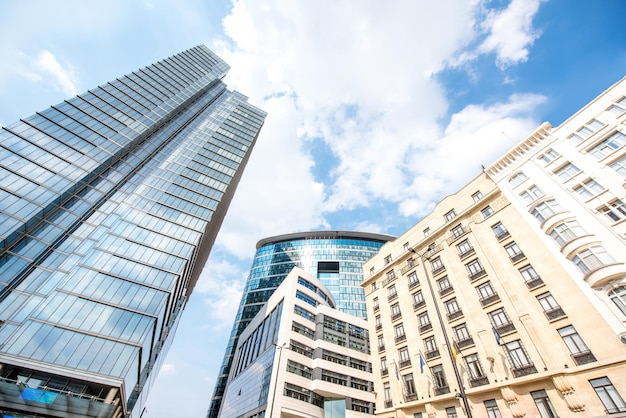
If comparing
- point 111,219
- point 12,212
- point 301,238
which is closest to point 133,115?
point 111,219

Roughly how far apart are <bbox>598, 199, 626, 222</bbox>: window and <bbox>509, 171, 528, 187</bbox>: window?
7.17 m

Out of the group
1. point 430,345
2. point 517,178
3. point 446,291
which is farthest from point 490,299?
point 517,178

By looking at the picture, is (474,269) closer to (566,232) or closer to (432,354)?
(566,232)

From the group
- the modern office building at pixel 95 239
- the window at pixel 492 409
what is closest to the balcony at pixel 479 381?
the window at pixel 492 409

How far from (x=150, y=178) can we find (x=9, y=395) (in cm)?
4447

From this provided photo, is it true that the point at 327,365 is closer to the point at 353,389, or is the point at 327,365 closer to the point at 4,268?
the point at 353,389

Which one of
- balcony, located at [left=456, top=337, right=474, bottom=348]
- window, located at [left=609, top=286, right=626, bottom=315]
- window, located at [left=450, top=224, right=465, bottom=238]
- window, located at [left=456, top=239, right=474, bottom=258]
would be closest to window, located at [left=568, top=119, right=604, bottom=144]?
window, located at [left=450, top=224, right=465, bottom=238]

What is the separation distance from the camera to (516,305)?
22266mm

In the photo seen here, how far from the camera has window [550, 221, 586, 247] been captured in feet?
69.5

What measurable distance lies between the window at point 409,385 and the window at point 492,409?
23.2 feet

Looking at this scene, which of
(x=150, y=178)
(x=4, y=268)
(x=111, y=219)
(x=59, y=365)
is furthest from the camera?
(x=150, y=178)

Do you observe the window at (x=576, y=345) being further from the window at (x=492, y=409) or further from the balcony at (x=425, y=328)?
the balcony at (x=425, y=328)

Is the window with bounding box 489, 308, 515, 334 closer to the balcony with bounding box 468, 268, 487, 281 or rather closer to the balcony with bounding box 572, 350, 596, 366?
the balcony with bounding box 468, 268, 487, 281

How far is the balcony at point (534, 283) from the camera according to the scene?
21809mm
